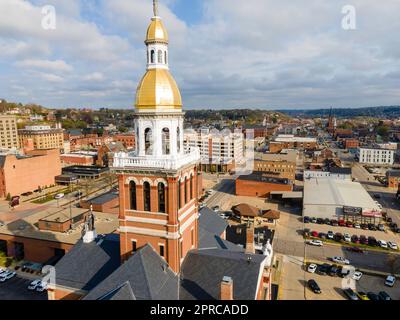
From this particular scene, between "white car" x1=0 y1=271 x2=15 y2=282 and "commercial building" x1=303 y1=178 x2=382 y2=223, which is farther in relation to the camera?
"commercial building" x1=303 y1=178 x2=382 y2=223

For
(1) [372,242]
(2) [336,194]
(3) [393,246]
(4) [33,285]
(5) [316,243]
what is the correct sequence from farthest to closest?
(2) [336,194]
(1) [372,242]
(5) [316,243]
(3) [393,246]
(4) [33,285]

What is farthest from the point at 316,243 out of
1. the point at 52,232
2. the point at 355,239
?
the point at 52,232

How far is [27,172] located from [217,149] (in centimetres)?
6620

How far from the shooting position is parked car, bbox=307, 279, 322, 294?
36375 mm

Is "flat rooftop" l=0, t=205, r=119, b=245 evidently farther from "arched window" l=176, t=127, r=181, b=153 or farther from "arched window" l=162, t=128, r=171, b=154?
"arched window" l=176, t=127, r=181, b=153

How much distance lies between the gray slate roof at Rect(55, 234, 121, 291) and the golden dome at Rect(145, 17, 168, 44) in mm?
16234

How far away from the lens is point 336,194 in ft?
221

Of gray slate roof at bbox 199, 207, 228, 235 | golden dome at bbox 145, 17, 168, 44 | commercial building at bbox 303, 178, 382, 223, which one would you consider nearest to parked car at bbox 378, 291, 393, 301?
gray slate roof at bbox 199, 207, 228, 235

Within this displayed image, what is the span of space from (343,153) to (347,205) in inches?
4081

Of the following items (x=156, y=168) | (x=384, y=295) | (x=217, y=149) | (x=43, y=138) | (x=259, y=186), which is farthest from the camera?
(x=43, y=138)

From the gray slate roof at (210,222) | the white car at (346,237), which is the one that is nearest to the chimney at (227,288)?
the gray slate roof at (210,222)

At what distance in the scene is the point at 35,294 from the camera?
35.5m

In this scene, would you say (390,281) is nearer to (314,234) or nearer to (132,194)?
(314,234)
